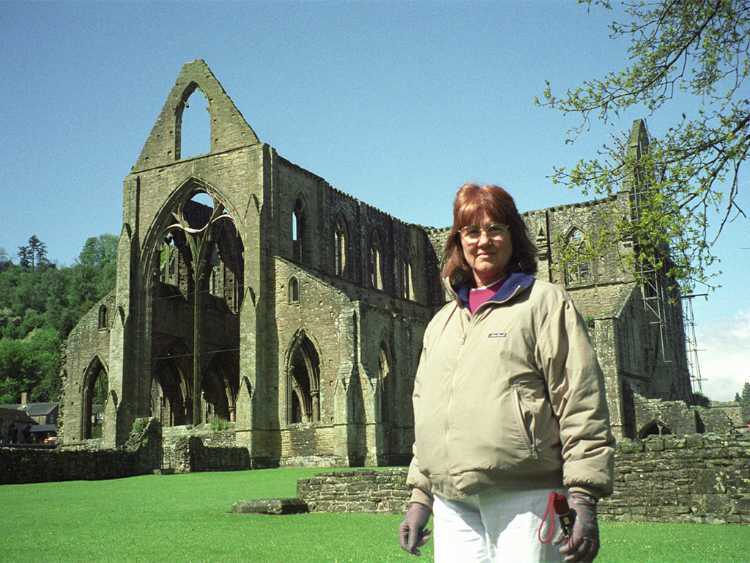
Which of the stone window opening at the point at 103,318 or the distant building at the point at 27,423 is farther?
the distant building at the point at 27,423

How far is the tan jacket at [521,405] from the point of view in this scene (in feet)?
9.84

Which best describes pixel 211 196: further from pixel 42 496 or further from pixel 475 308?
pixel 475 308

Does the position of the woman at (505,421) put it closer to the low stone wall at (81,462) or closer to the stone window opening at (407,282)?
the low stone wall at (81,462)

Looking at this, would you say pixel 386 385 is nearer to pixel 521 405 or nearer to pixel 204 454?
pixel 204 454

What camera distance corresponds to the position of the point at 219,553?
852 centimetres

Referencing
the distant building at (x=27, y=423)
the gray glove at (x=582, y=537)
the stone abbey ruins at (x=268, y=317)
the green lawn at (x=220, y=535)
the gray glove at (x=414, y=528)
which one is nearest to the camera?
the gray glove at (x=582, y=537)

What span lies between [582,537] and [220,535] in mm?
7981

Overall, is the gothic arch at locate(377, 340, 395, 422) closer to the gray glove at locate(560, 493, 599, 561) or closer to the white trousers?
the white trousers

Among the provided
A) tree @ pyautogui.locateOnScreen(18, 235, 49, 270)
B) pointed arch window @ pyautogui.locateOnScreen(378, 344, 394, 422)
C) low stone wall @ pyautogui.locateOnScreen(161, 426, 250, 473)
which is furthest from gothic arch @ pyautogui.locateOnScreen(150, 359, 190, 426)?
tree @ pyautogui.locateOnScreen(18, 235, 49, 270)

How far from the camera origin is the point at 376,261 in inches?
1586

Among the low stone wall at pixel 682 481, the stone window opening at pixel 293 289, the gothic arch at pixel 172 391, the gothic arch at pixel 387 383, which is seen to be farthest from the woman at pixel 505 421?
the gothic arch at pixel 172 391

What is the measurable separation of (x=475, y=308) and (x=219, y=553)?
601cm

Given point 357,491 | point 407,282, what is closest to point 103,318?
point 407,282

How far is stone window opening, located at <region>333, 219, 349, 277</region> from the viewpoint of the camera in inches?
1467
